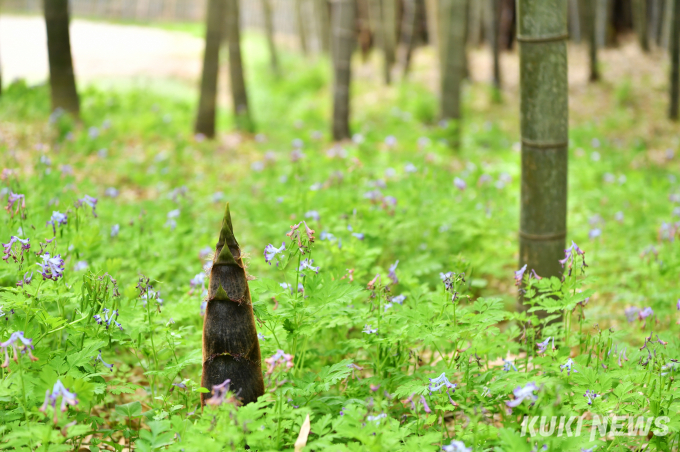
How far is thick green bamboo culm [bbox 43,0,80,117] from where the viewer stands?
303 inches

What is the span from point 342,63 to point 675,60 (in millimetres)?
6182

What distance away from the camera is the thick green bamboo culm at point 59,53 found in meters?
7.71

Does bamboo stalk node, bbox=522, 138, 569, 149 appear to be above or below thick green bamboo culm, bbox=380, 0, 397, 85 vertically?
below

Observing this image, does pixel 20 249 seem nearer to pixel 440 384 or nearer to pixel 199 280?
pixel 199 280

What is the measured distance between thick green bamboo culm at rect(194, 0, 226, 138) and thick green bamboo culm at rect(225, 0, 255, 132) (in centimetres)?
131

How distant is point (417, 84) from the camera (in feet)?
47.6

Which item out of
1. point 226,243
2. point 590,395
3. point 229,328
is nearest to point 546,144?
point 590,395

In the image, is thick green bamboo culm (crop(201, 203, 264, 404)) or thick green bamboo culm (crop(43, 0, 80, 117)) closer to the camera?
thick green bamboo culm (crop(201, 203, 264, 404))

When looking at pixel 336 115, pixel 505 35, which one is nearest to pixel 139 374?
pixel 336 115

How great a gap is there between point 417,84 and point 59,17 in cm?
915

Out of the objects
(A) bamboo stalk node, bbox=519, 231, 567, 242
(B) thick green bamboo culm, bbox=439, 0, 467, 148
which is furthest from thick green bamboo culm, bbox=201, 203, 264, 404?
(B) thick green bamboo culm, bbox=439, 0, 467, 148

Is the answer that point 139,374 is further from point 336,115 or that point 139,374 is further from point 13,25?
point 13,25

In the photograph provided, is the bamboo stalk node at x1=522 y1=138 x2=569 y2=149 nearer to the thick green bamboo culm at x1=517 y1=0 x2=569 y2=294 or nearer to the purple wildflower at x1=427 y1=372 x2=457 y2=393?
the thick green bamboo culm at x1=517 y1=0 x2=569 y2=294

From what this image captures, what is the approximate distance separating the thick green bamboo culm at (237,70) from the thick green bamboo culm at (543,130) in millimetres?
8147
